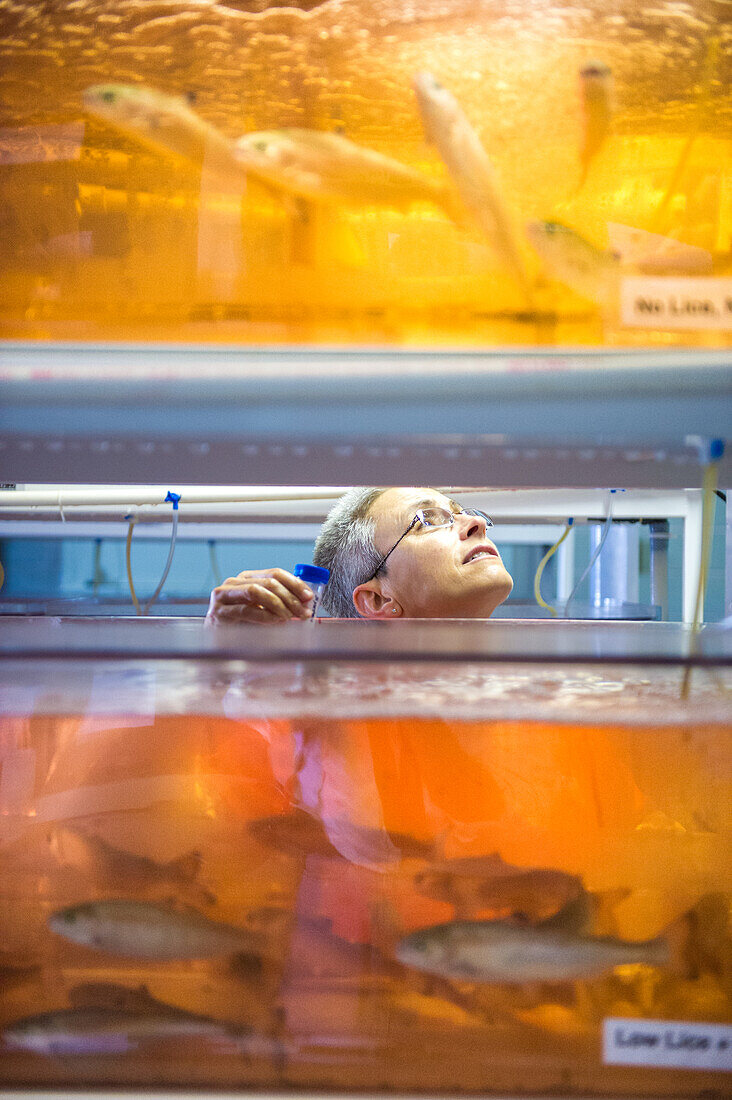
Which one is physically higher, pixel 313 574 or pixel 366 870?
pixel 313 574

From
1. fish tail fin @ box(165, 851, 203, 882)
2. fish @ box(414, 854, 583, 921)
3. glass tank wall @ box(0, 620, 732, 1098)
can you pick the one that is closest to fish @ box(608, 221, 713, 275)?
glass tank wall @ box(0, 620, 732, 1098)

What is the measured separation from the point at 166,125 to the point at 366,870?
72cm

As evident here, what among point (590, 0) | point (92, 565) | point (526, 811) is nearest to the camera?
point (590, 0)

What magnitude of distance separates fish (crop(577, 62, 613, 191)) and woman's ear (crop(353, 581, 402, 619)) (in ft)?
3.46

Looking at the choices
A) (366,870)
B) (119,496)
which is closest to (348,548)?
(119,496)

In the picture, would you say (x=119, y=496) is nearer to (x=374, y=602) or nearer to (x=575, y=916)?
(x=374, y=602)

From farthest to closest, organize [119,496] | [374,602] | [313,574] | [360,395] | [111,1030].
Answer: [374,602] → [119,496] → [313,574] → [111,1030] → [360,395]

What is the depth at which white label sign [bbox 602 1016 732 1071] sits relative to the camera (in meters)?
0.61

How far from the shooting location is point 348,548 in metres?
1.65

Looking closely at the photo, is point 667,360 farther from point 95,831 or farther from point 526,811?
point 95,831

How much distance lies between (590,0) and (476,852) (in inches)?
32.2

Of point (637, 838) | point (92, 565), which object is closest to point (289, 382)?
point (637, 838)

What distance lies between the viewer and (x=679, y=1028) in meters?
0.62

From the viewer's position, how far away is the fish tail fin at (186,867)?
2.30 ft
